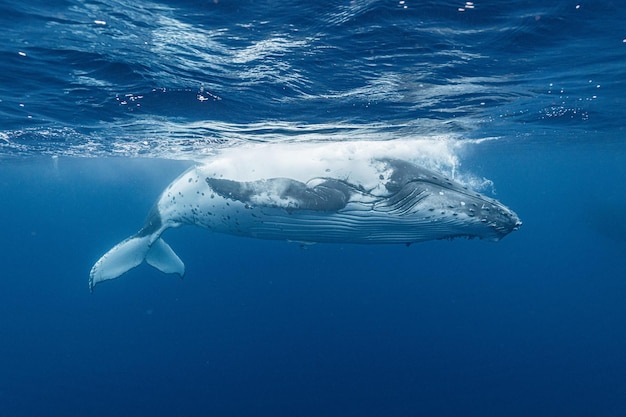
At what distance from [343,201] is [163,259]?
286 inches

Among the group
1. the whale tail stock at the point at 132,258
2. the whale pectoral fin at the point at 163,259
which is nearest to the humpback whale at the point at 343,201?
the whale tail stock at the point at 132,258

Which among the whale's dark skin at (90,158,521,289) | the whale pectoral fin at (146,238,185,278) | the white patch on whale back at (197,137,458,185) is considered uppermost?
the white patch on whale back at (197,137,458,185)

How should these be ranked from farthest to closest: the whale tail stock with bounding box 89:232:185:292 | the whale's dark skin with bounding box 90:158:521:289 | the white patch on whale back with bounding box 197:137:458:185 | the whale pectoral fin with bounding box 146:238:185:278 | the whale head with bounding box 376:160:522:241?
the whale pectoral fin with bounding box 146:238:185:278, the whale tail stock with bounding box 89:232:185:292, the white patch on whale back with bounding box 197:137:458:185, the whale's dark skin with bounding box 90:158:521:289, the whale head with bounding box 376:160:522:241

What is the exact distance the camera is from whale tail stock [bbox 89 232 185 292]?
396 inches

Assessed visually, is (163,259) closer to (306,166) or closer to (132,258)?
(132,258)

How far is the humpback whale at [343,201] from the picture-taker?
537 centimetres

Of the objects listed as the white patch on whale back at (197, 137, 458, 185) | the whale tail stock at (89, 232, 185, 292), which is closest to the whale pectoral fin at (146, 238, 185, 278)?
the whale tail stock at (89, 232, 185, 292)

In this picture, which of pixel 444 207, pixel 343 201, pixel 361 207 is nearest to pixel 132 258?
pixel 343 201

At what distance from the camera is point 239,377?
2400 centimetres

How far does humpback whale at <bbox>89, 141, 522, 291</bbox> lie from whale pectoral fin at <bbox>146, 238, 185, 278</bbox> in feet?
13.3

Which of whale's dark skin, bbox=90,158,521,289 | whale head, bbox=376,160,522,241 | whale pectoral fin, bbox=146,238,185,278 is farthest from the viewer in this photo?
whale pectoral fin, bbox=146,238,185,278

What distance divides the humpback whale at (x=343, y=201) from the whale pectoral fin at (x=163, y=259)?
405cm

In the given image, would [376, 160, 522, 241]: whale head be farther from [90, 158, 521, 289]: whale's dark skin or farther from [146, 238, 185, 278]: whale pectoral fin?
[146, 238, 185, 278]: whale pectoral fin

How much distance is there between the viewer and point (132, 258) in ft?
35.1
